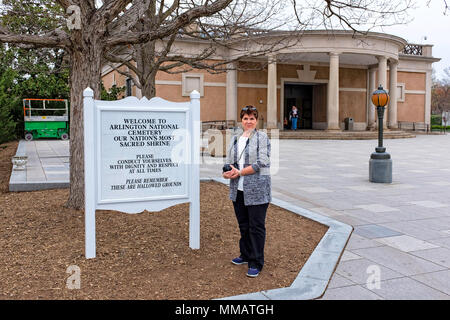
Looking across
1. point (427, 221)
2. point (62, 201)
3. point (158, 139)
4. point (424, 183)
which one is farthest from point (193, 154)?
point (424, 183)

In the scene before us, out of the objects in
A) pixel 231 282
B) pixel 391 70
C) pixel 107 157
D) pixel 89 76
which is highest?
pixel 391 70

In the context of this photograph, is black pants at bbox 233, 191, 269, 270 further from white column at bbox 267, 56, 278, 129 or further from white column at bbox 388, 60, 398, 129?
white column at bbox 388, 60, 398, 129

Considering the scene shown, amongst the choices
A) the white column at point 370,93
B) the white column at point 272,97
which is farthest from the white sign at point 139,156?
the white column at point 370,93

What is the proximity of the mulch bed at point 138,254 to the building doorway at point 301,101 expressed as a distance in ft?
106

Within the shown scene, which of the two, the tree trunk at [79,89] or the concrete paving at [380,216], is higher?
the tree trunk at [79,89]

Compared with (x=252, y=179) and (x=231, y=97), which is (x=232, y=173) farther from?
(x=231, y=97)

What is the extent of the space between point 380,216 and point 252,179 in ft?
12.2

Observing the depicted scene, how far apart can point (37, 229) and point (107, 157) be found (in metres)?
1.66

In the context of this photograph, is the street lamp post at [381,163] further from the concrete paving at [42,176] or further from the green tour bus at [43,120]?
the green tour bus at [43,120]

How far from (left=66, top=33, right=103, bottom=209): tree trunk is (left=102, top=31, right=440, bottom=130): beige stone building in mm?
21558

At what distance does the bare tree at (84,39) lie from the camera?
5779 mm

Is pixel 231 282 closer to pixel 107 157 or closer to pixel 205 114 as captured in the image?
pixel 107 157

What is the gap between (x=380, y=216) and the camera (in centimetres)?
710

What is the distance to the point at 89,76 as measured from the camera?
237 inches
